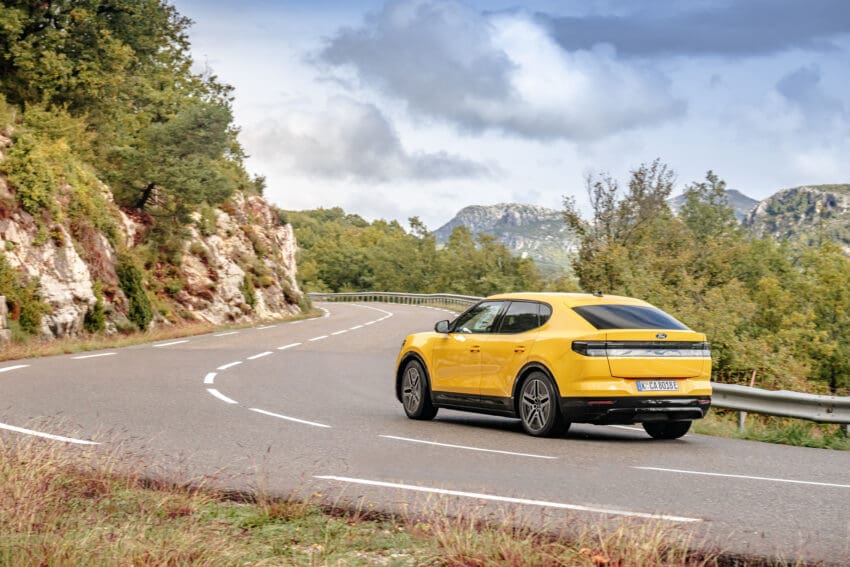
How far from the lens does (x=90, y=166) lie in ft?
115

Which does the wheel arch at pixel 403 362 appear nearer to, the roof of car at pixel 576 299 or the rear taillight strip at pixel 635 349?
the roof of car at pixel 576 299

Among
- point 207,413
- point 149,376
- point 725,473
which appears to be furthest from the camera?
point 149,376

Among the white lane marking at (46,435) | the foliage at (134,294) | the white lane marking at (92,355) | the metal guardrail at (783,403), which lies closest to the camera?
the white lane marking at (46,435)

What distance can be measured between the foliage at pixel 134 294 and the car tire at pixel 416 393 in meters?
20.0

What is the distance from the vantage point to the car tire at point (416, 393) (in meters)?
13.0

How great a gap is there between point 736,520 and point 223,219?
1700 inches

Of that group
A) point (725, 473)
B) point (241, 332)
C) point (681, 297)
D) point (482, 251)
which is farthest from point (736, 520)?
point (482, 251)

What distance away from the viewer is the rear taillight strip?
10.8 m

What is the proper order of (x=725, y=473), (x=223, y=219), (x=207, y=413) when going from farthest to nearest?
1. (x=223, y=219)
2. (x=207, y=413)
3. (x=725, y=473)

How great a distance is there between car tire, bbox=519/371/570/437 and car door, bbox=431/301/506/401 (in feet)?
2.68

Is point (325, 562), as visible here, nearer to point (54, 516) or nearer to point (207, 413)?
point (54, 516)

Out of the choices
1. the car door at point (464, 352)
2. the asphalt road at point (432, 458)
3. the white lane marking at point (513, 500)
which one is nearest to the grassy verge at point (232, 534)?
the asphalt road at point (432, 458)

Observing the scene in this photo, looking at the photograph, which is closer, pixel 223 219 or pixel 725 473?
pixel 725 473

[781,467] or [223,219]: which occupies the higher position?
[223,219]
